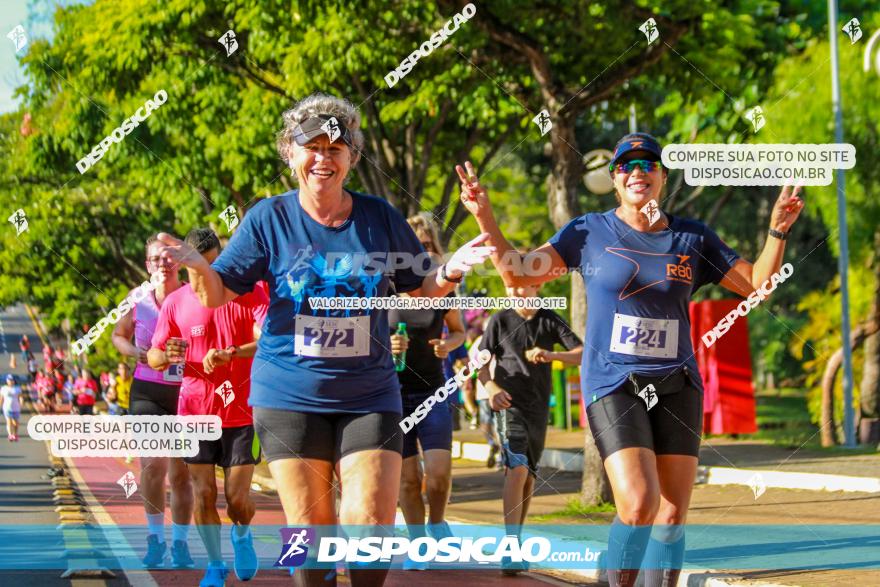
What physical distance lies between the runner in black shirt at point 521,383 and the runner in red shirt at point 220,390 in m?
1.66

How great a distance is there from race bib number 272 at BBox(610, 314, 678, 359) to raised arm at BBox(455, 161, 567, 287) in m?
0.40

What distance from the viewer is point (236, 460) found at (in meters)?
8.03

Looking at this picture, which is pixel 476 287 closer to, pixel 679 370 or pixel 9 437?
pixel 9 437

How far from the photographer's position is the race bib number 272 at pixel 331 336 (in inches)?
206

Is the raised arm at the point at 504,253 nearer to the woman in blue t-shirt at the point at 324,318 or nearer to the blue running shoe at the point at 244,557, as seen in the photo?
the woman in blue t-shirt at the point at 324,318

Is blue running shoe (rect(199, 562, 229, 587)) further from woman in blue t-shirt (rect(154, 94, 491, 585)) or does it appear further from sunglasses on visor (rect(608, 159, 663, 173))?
sunglasses on visor (rect(608, 159, 663, 173))

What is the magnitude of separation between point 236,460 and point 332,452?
2900 millimetres

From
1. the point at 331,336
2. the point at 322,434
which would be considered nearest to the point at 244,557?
the point at 322,434

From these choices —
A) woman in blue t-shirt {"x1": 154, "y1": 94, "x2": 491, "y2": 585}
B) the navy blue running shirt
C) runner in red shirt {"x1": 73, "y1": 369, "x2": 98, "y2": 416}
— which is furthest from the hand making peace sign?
runner in red shirt {"x1": 73, "y1": 369, "x2": 98, "y2": 416}

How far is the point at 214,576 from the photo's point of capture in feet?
25.5

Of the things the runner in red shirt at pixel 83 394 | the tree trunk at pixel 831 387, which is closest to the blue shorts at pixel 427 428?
the tree trunk at pixel 831 387

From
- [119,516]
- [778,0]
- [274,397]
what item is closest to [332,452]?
[274,397]

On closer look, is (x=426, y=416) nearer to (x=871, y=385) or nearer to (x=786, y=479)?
(x=786, y=479)

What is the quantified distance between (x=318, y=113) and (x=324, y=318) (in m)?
0.79
